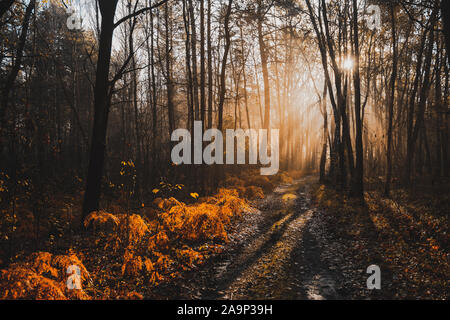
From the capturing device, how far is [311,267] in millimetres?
5805

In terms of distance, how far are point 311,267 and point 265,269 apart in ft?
3.54

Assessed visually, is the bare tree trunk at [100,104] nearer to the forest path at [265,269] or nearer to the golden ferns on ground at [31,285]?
the golden ferns on ground at [31,285]

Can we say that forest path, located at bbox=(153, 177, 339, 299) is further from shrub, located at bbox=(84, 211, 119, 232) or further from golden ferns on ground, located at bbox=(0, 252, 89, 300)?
shrub, located at bbox=(84, 211, 119, 232)

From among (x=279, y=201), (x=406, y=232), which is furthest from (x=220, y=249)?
(x=279, y=201)

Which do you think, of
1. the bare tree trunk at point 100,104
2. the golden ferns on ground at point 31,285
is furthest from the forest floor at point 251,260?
the bare tree trunk at point 100,104

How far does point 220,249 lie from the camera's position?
6.58 m

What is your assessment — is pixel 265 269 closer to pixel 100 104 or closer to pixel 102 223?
pixel 102 223

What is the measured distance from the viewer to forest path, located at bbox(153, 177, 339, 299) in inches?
186

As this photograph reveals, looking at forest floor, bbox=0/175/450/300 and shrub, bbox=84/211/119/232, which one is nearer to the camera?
forest floor, bbox=0/175/450/300

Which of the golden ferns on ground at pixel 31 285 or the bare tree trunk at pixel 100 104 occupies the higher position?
the bare tree trunk at pixel 100 104

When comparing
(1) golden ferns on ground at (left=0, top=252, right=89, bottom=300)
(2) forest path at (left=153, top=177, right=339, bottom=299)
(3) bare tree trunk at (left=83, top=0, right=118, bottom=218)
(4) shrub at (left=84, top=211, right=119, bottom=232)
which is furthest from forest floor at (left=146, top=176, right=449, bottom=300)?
(3) bare tree trunk at (left=83, top=0, right=118, bottom=218)

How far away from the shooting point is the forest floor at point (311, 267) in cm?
470

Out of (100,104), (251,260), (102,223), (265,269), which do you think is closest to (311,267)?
(265,269)
